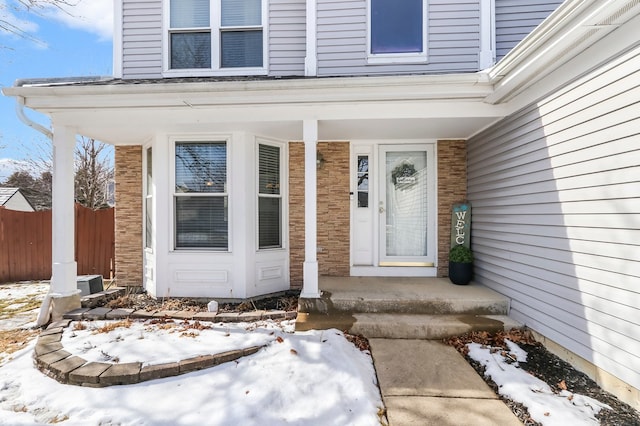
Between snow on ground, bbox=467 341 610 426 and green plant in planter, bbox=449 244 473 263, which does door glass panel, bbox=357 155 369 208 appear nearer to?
green plant in planter, bbox=449 244 473 263

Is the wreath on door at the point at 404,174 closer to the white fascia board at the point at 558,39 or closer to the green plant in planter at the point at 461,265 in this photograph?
the green plant in planter at the point at 461,265

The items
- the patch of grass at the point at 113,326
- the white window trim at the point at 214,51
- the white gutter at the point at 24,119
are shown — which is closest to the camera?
the patch of grass at the point at 113,326

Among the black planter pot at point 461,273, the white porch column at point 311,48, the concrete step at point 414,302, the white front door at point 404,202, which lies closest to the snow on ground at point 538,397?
the concrete step at point 414,302

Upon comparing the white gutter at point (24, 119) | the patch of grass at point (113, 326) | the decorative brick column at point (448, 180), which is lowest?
the patch of grass at point (113, 326)

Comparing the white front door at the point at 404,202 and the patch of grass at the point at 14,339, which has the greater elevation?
the white front door at the point at 404,202

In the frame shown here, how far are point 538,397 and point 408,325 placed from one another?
4.24 feet

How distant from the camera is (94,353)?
2906 mm

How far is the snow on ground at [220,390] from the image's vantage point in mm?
2184

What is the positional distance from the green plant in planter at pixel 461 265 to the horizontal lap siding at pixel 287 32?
3719 mm

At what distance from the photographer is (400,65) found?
5.00 meters

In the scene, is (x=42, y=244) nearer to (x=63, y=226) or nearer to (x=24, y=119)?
(x=63, y=226)

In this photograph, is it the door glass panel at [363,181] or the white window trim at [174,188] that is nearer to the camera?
the white window trim at [174,188]

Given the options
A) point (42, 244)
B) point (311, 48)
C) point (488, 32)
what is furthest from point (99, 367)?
A: point (488, 32)

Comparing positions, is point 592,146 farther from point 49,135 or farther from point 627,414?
point 49,135
